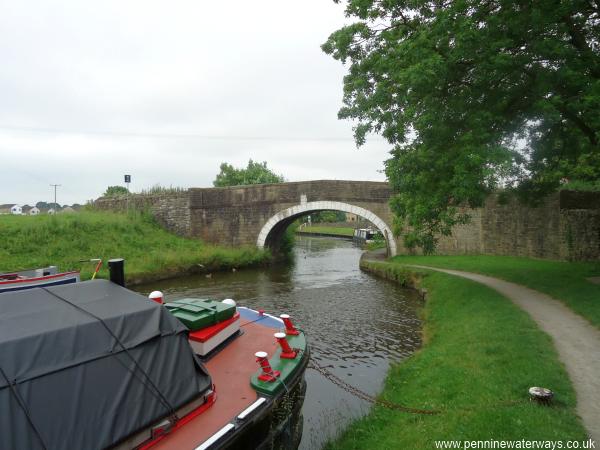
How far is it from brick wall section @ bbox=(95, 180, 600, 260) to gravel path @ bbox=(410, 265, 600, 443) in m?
6.44

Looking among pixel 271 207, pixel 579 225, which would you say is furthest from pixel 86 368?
pixel 271 207

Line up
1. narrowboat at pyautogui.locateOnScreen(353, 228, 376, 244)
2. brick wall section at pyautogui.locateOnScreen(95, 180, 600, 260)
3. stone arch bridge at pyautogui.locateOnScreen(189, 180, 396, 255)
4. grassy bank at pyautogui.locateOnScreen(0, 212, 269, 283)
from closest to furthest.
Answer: brick wall section at pyautogui.locateOnScreen(95, 180, 600, 260)
grassy bank at pyautogui.locateOnScreen(0, 212, 269, 283)
stone arch bridge at pyautogui.locateOnScreen(189, 180, 396, 255)
narrowboat at pyautogui.locateOnScreen(353, 228, 376, 244)

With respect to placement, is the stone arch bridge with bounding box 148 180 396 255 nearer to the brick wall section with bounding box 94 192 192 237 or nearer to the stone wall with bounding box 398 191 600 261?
the brick wall section with bounding box 94 192 192 237

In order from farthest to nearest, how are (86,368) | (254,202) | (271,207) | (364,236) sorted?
1. (364,236)
2. (254,202)
3. (271,207)
4. (86,368)

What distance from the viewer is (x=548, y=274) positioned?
11.3 m

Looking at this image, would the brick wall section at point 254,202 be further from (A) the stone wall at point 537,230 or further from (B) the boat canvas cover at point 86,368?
(B) the boat canvas cover at point 86,368

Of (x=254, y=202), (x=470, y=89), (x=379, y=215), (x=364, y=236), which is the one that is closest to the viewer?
(x=470, y=89)

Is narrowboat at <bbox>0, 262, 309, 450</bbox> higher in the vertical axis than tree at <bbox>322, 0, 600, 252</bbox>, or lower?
lower

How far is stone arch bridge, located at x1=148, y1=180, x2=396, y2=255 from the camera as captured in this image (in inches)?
822

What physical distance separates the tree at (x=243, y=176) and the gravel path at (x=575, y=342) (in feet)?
131

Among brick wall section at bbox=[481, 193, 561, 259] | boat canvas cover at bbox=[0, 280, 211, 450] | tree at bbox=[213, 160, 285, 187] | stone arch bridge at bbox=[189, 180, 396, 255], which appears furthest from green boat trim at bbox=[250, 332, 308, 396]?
tree at bbox=[213, 160, 285, 187]

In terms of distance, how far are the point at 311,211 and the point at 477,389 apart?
692 inches

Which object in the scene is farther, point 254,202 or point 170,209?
point 170,209

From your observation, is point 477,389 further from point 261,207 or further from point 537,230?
point 261,207
